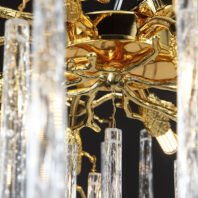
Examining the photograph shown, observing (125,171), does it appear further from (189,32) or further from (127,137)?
(189,32)

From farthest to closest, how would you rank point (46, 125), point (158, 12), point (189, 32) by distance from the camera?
point (158, 12), point (189, 32), point (46, 125)

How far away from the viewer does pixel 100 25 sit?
2.04 metres

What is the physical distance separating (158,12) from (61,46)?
0.83 meters

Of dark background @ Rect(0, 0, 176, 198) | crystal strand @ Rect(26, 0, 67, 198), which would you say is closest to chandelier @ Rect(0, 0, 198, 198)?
crystal strand @ Rect(26, 0, 67, 198)

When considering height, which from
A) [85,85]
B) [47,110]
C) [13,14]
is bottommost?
[47,110]

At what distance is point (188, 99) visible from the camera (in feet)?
4.13

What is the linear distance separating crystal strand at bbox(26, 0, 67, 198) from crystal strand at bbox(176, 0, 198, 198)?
20 centimetres

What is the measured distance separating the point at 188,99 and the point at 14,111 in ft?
1.25

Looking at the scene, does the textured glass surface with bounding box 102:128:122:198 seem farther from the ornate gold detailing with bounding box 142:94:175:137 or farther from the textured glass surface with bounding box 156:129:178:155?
the textured glass surface with bounding box 156:129:178:155

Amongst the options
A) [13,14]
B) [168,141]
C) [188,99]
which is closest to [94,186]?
[168,141]

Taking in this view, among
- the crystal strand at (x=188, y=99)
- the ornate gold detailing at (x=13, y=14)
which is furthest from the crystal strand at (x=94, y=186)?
the crystal strand at (x=188, y=99)

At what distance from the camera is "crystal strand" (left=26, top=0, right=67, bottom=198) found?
45.0 inches

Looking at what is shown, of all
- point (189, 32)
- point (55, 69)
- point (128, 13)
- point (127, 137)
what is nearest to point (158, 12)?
point (128, 13)

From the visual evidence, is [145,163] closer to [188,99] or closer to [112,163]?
[112,163]
